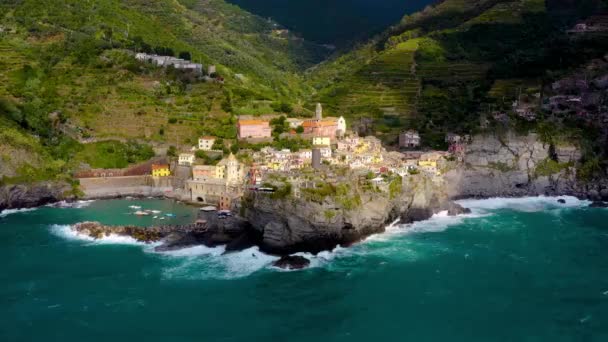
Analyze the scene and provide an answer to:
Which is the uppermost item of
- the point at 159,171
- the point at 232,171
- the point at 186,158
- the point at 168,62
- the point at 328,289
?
the point at 168,62

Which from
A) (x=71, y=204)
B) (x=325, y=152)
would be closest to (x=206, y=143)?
(x=71, y=204)

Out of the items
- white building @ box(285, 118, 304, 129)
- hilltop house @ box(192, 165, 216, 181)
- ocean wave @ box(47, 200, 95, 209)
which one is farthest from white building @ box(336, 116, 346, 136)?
ocean wave @ box(47, 200, 95, 209)

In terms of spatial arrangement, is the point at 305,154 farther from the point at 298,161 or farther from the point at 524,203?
the point at 524,203

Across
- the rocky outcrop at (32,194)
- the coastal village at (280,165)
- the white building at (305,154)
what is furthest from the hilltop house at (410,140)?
the rocky outcrop at (32,194)

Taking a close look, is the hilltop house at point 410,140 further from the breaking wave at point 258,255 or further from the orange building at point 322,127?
the breaking wave at point 258,255

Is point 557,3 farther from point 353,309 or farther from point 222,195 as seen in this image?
point 353,309

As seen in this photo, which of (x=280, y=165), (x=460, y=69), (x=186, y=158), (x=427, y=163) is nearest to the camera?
(x=280, y=165)
